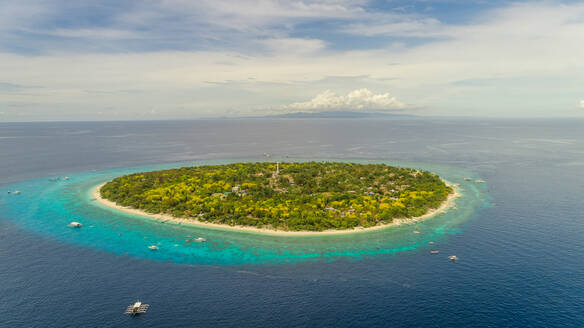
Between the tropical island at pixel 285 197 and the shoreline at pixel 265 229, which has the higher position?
the tropical island at pixel 285 197

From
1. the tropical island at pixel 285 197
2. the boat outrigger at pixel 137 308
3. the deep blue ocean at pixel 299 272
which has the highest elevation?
the tropical island at pixel 285 197

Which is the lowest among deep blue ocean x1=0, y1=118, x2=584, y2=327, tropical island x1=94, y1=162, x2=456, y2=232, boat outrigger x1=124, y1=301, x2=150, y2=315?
boat outrigger x1=124, y1=301, x2=150, y2=315

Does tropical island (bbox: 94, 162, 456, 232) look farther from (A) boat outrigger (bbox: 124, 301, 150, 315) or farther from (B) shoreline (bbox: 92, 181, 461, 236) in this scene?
(A) boat outrigger (bbox: 124, 301, 150, 315)

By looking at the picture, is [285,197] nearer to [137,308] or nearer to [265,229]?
[265,229]

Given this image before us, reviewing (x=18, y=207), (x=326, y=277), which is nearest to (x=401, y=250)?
(x=326, y=277)

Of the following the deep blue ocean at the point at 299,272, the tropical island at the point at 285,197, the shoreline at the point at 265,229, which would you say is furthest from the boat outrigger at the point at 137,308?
the tropical island at the point at 285,197

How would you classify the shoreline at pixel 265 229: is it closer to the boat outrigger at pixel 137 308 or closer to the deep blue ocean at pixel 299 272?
the deep blue ocean at pixel 299 272

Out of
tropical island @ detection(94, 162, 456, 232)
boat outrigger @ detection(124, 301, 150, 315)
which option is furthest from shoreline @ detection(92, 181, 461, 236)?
boat outrigger @ detection(124, 301, 150, 315)
